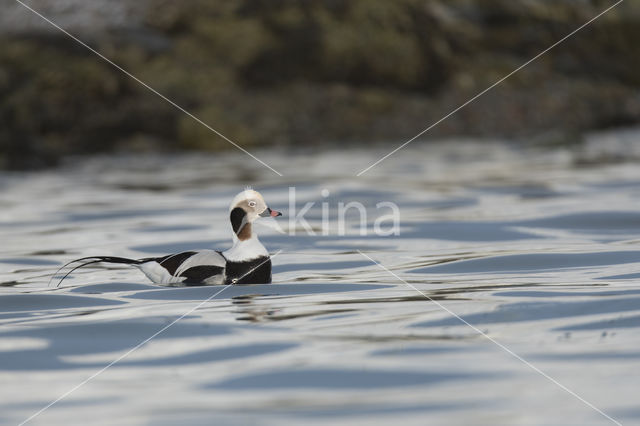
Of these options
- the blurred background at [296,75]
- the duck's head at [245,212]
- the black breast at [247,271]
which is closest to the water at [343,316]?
the black breast at [247,271]

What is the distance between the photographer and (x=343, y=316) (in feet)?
16.9

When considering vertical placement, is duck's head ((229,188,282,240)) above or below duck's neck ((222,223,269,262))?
above

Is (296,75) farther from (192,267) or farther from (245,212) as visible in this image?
(192,267)

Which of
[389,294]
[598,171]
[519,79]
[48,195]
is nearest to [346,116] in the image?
[519,79]

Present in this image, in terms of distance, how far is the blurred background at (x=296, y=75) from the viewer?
14.2 m

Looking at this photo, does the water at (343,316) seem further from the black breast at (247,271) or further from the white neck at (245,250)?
the white neck at (245,250)

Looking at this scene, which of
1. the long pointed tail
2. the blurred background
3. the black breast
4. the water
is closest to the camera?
the water

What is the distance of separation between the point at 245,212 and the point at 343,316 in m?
0.85

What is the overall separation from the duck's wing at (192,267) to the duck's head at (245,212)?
18 centimetres

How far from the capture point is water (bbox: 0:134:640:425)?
3691 millimetres

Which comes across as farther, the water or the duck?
the duck

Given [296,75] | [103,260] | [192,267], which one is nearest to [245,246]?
[192,267]

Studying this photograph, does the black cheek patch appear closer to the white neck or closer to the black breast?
the white neck

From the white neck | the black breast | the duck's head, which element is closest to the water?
the black breast
